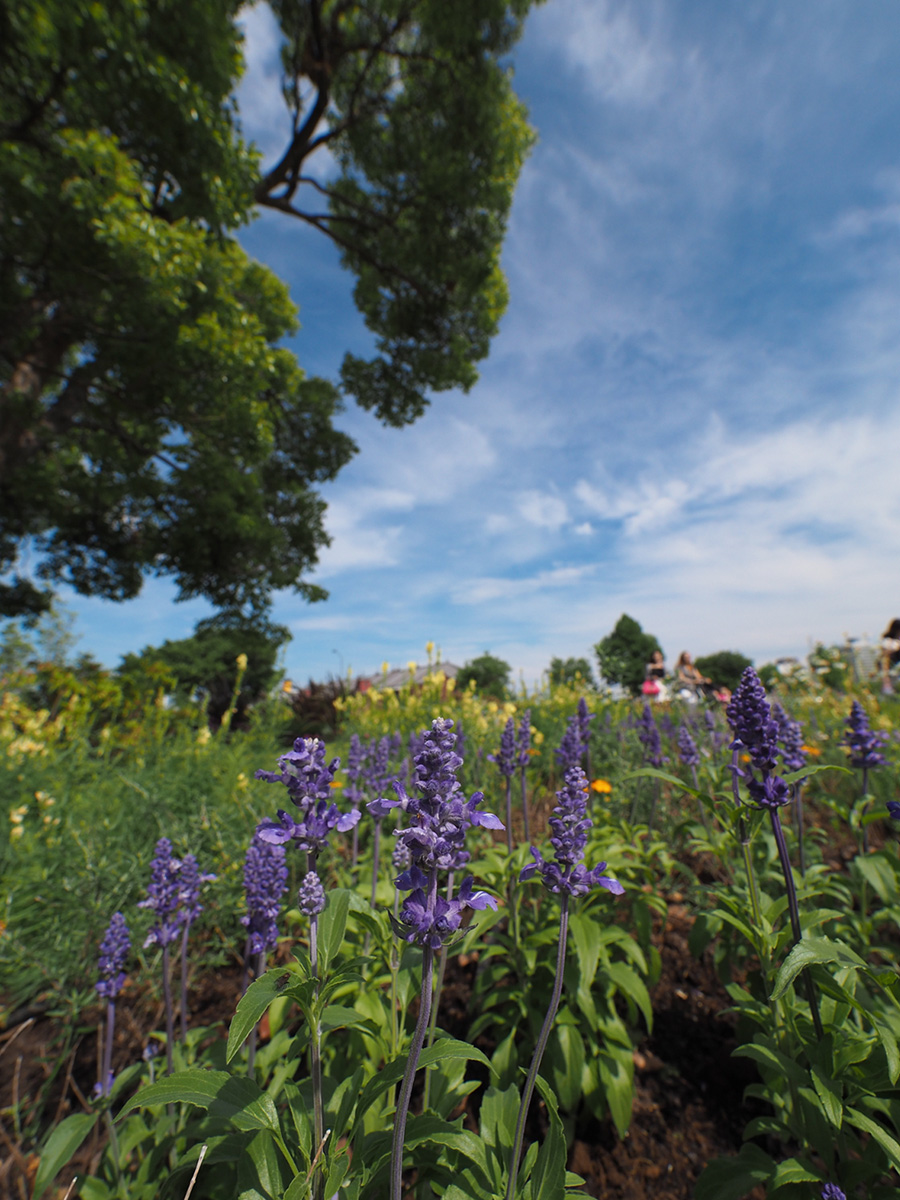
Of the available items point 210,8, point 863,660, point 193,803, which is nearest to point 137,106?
point 210,8

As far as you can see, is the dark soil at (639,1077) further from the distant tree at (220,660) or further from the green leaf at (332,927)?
the distant tree at (220,660)

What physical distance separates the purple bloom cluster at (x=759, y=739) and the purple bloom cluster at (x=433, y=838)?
1.05 meters

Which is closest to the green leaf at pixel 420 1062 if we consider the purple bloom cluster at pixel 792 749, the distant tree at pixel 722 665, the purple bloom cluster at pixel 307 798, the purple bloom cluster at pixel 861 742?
the purple bloom cluster at pixel 307 798

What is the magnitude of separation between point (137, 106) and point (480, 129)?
26.0 ft

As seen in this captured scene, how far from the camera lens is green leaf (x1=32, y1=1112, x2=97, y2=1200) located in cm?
156

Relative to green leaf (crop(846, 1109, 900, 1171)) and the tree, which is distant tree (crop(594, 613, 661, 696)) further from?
green leaf (crop(846, 1109, 900, 1171))

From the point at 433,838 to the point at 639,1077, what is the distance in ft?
7.19

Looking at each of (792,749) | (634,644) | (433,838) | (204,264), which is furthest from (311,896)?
(634,644)

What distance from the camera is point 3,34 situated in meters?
6.74

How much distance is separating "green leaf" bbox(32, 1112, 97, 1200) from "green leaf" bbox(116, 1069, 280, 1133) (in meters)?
0.88

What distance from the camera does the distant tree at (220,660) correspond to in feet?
35.3

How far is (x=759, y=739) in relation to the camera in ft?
5.44

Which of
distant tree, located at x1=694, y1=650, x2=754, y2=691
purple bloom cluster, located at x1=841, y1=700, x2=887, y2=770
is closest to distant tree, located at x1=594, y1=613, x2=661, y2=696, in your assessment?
distant tree, located at x1=694, y1=650, x2=754, y2=691

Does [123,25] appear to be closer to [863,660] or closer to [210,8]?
[210,8]
